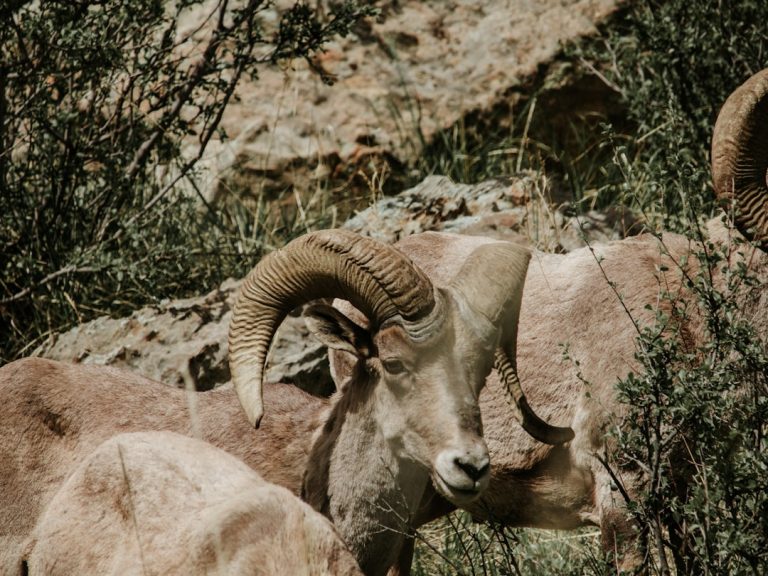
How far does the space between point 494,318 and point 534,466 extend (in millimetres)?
1463

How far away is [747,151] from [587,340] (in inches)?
62.4

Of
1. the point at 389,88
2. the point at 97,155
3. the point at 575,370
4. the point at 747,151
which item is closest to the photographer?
the point at 575,370

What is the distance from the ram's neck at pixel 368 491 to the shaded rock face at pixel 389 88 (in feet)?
20.5

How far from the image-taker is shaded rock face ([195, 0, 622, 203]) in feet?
41.2

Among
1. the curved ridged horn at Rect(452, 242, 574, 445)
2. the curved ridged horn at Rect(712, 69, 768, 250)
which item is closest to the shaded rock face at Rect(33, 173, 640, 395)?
the curved ridged horn at Rect(712, 69, 768, 250)

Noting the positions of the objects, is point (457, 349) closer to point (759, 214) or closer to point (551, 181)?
point (759, 214)

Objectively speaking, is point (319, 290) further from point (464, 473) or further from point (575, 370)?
point (575, 370)

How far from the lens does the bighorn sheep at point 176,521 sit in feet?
15.7

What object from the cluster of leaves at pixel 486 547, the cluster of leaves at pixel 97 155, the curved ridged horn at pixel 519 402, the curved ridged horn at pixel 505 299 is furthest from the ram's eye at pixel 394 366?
the cluster of leaves at pixel 97 155

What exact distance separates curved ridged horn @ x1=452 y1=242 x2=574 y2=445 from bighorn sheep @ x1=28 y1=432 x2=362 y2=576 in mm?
1706

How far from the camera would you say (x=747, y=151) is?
765 cm

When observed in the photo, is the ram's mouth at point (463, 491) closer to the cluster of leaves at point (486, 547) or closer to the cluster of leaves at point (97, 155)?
the cluster of leaves at point (486, 547)

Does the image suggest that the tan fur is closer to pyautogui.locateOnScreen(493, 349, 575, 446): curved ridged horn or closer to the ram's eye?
pyautogui.locateOnScreen(493, 349, 575, 446): curved ridged horn

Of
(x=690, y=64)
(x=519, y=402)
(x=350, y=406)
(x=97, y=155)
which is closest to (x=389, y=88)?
(x=690, y=64)
